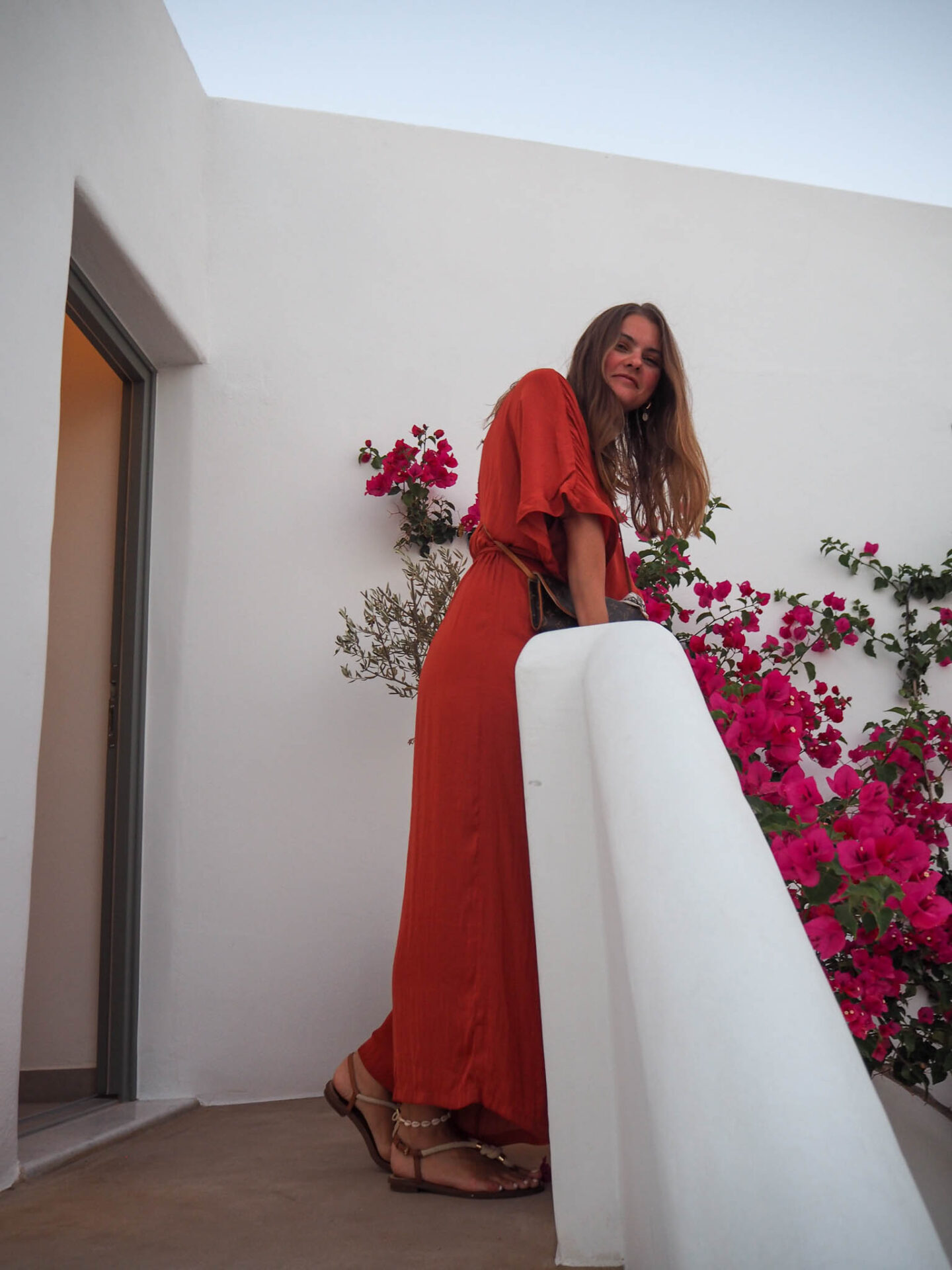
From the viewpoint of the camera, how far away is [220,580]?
2.87 m

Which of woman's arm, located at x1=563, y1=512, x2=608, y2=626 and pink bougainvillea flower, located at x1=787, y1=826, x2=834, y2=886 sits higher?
woman's arm, located at x1=563, y1=512, x2=608, y2=626

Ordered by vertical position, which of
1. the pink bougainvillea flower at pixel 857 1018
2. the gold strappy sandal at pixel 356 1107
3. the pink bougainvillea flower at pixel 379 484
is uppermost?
the pink bougainvillea flower at pixel 379 484

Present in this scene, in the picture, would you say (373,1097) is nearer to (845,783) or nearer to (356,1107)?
(356,1107)

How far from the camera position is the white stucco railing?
648 millimetres

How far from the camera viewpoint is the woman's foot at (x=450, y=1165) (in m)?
1.42

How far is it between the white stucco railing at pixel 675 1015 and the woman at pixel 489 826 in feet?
1.26

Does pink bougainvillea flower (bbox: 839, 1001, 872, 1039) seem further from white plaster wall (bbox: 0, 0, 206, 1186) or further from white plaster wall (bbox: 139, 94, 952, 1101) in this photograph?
white plaster wall (bbox: 0, 0, 206, 1186)

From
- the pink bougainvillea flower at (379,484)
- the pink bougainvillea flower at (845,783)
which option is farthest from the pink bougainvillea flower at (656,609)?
the pink bougainvillea flower at (845,783)

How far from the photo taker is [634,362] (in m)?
1.92

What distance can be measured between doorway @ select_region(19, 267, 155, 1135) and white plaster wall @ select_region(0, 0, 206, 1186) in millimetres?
249

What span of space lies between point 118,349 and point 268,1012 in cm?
191

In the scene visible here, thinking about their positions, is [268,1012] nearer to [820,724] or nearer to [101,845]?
[101,845]

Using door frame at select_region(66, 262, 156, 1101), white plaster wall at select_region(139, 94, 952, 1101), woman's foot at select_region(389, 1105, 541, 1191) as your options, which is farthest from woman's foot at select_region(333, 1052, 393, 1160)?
door frame at select_region(66, 262, 156, 1101)

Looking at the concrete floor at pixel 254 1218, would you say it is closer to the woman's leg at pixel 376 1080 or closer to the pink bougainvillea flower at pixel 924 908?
the woman's leg at pixel 376 1080
